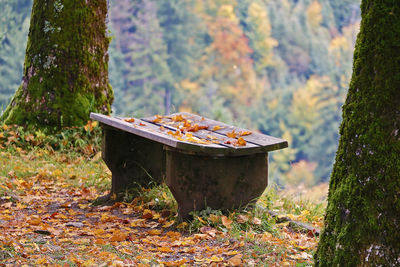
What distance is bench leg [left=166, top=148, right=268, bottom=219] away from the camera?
359cm

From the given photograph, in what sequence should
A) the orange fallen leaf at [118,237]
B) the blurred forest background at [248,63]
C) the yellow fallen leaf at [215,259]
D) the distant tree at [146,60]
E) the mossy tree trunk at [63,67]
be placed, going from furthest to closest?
the blurred forest background at [248,63] < the distant tree at [146,60] < the mossy tree trunk at [63,67] < the orange fallen leaf at [118,237] < the yellow fallen leaf at [215,259]

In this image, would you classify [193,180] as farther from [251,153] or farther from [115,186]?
[115,186]

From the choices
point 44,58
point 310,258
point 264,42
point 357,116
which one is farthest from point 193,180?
point 264,42

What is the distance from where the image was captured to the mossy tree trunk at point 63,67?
6.42 meters

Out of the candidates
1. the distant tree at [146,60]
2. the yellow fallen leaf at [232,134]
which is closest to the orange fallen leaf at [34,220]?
the yellow fallen leaf at [232,134]

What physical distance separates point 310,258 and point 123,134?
2265 mm

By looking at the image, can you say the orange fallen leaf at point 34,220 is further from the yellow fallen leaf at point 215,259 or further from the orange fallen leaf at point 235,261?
the orange fallen leaf at point 235,261

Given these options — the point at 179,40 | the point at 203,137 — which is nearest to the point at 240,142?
the point at 203,137

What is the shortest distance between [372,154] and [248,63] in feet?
154

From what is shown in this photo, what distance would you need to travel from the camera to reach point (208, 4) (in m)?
48.8

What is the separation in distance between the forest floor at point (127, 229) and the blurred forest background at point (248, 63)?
31.7 meters

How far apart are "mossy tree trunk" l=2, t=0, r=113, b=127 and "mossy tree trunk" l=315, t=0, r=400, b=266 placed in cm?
470

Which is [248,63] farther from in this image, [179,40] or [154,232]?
[154,232]

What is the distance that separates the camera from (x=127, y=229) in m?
3.68
